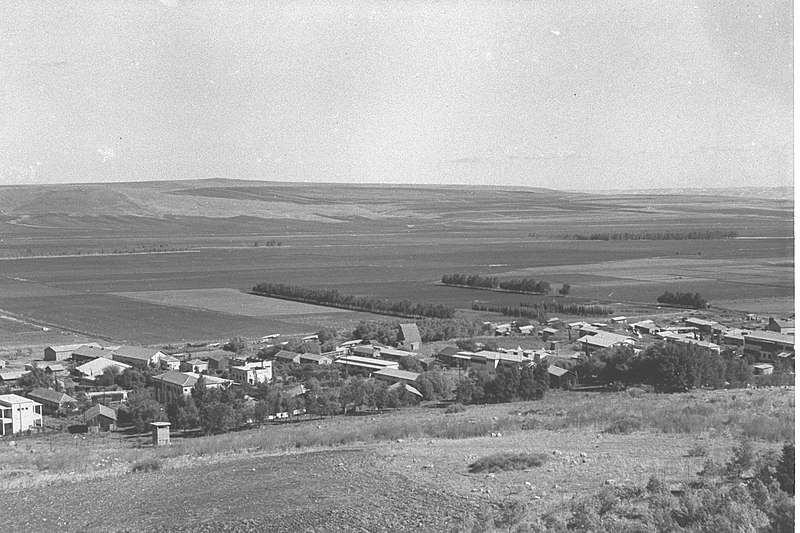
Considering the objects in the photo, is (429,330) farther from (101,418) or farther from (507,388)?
(101,418)

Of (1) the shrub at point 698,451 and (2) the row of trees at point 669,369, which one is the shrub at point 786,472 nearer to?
(1) the shrub at point 698,451

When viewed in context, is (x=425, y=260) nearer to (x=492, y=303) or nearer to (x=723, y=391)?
(x=492, y=303)

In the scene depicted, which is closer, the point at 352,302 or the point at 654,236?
the point at 352,302


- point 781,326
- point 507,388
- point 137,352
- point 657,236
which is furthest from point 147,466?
point 657,236

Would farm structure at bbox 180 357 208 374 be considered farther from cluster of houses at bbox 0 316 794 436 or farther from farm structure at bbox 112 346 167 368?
farm structure at bbox 112 346 167 368

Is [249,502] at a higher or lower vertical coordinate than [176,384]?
higher

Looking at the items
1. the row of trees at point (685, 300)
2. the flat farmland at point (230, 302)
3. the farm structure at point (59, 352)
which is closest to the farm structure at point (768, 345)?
the row of trees at point (685, 300)

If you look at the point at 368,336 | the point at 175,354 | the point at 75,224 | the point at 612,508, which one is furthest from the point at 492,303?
the point at 75,224
